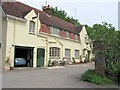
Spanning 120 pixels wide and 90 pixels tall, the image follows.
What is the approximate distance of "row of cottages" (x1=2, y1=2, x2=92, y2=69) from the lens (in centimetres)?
2600

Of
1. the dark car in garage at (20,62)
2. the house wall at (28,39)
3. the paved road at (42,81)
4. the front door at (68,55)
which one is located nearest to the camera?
the paved road at (42,81)

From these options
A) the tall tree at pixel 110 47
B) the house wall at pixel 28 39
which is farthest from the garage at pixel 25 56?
the tall tree at pixel 110 47

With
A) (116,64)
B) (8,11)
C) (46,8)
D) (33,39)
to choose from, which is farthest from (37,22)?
(116,64)

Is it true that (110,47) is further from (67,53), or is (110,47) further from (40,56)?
(67,53)

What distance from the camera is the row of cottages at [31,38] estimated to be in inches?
1024

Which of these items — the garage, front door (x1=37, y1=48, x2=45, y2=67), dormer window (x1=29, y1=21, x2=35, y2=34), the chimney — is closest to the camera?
the garage

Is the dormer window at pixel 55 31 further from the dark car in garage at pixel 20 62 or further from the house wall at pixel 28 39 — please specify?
the dark car in garage at pixel 20 62

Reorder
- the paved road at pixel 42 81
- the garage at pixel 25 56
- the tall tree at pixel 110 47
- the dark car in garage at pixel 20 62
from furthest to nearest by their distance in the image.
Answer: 1. the garage at pixel 25 56
2. the dark car in garage at pixel 20 62
3. the tall tree at pixel 110 47
4. the paved road at pixel 42 81

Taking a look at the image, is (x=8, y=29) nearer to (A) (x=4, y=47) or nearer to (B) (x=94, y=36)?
(A) (x=4, y=47)

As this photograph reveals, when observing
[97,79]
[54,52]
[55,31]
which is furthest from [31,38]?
[97,79]

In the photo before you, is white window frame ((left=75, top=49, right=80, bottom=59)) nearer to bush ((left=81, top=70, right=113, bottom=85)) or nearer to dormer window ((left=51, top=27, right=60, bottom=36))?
dormer window ((left=51, top=27, right=60, bottom=36))

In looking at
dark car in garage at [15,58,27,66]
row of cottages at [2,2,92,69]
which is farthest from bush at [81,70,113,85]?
dark car in garage at [15,58,27,66]

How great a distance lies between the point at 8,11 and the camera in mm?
27000

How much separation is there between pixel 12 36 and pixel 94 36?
1061 centimetres
